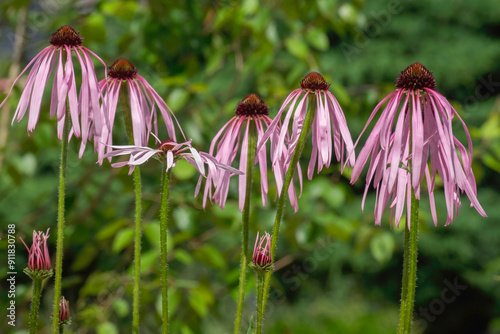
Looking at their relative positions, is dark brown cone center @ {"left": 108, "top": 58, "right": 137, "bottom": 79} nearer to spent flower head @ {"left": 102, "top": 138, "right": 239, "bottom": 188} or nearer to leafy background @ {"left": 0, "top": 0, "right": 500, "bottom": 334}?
spent flower head @ {"left": 102, "top": 138, "right": 239, "bottom": 188}

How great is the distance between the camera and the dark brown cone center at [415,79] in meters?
0.49

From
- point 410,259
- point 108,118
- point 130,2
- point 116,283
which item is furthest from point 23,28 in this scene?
point 410,259

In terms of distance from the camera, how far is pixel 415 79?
1.62 ft

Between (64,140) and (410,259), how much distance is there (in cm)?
27

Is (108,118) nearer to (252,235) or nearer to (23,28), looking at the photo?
(252,235)

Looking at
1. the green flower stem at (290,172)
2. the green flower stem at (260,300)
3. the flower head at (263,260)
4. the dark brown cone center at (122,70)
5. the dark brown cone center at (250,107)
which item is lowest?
the green flower stem at (260,300)

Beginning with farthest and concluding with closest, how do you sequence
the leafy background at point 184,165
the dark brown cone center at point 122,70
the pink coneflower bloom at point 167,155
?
the leafy background at point 184,165 → the dark brown cone center at point 122,70 → the pink coneflower bloom at point 167,155

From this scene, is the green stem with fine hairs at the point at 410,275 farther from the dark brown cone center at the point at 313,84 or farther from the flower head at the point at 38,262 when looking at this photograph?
the flower head at the point at 38,262

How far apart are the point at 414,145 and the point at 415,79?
0.07 meters

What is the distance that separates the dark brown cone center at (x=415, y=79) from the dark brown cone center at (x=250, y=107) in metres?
0.12

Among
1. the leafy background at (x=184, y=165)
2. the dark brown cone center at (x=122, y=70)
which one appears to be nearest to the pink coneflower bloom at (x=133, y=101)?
the dark brown cone center at (x=122, y=70)

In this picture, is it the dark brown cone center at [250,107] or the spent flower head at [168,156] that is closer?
the spent flower head at [168,156]

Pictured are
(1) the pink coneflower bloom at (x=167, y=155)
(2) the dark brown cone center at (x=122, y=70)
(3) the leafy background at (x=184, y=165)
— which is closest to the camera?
(1) the pink coneflower bloom at (x=167, y=155)

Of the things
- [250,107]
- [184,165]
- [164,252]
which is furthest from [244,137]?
[184,165]
